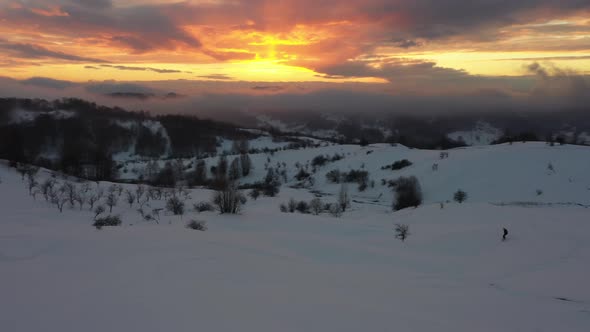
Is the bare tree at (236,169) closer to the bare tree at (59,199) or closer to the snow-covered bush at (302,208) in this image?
the snow-covered bush at (302,208)

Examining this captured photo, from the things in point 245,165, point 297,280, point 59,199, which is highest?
point 297,280

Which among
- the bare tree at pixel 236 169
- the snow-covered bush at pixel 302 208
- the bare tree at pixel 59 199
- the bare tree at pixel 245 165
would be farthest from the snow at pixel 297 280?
the bare tree at pixel 245 165

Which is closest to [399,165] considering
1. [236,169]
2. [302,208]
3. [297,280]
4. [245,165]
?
[245,165]

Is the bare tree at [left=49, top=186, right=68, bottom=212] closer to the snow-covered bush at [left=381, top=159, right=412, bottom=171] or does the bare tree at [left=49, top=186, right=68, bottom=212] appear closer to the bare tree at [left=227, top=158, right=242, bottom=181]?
the bare tree at [left=227, top=158, right=242, bottom=181]

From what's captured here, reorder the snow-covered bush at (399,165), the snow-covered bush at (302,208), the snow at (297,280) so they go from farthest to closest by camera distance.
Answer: the snow-covered bush at (399,165) < the snow-covered bush at (302,208) < the snow at (297,280)

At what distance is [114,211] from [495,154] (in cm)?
5002

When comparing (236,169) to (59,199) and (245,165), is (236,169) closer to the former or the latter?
(245,165)

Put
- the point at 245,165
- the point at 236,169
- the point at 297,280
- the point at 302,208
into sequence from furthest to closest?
the point at 245,165, the point at 236,169, the point at 302,208, the point at 297,280

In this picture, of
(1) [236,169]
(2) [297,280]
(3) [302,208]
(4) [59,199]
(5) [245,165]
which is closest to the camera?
(2) [297,280]

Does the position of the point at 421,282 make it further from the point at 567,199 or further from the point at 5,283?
the point at 567,199

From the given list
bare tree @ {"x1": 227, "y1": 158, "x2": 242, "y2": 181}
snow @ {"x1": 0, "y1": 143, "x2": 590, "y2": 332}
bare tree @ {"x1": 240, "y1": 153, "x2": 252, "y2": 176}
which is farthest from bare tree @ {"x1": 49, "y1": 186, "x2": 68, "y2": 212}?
bare tree @ {"x1": 240, "y1": 153, "x2": 252, "y2": 176}

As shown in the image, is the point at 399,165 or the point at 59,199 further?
the point at 399,165

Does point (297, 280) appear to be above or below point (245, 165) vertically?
above

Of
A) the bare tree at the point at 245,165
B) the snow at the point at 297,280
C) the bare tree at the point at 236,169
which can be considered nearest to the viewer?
the snow at the point at 297,280
